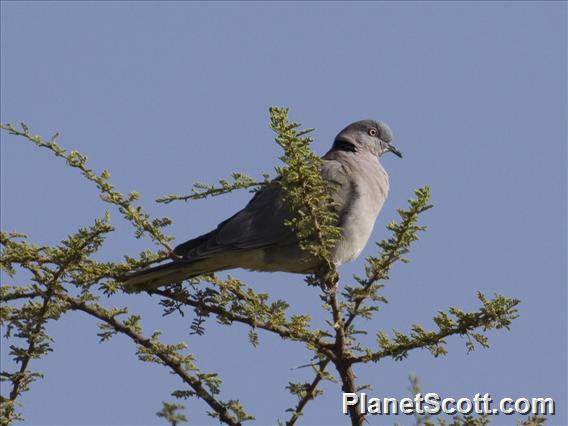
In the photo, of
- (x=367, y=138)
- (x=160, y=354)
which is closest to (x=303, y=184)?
(x=160, y=354)

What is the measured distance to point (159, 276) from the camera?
5324 millimetres

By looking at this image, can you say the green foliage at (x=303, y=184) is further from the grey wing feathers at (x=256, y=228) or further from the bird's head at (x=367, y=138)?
the bird's head at (x=367, y=138)

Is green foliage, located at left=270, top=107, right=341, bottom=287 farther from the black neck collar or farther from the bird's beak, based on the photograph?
the bird's beak

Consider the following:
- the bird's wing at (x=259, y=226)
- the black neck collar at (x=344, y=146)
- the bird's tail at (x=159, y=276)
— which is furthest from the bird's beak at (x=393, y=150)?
the bird's tail at (x=159, y=276)

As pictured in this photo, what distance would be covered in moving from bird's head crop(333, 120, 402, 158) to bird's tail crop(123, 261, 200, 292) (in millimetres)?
2711

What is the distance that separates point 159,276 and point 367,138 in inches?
131

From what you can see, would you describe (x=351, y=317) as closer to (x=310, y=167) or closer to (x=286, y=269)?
(x=310, y=167)

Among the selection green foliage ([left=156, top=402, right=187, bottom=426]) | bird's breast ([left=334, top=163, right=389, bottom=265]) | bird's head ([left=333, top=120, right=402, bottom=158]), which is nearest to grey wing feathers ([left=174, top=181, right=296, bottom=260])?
bird's breast ([left=334, top=163, right=389, bottom=265])

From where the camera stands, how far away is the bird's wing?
6.26 metres

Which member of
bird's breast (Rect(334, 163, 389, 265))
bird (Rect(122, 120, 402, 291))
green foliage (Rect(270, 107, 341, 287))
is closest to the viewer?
green foliage (Rect(270, 107, 341, 287))

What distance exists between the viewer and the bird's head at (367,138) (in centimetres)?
802

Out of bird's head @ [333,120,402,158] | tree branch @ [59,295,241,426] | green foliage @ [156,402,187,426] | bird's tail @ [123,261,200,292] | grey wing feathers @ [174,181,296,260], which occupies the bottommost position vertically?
green foliage @ [156,402,187,426]

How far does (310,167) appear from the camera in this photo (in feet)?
14.9

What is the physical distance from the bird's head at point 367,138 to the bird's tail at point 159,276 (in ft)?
8.90
